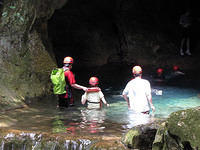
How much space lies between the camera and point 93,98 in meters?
8.19

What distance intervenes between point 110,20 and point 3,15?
989 centimetres

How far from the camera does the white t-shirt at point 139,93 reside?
7.14m

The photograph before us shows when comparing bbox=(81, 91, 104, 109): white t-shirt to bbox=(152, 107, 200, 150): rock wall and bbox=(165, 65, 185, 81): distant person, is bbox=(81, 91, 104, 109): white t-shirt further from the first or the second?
bbox=(165, 65, 185, 81): distant person

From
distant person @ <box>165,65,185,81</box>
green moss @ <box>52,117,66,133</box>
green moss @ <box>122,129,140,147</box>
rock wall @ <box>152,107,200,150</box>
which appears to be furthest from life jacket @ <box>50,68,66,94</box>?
distant person @ <box>165,65,185,81</box>

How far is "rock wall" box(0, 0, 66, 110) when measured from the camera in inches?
365

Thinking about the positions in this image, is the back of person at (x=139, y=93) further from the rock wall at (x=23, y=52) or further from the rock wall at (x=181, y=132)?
the rock wall at (x=23, y=52)

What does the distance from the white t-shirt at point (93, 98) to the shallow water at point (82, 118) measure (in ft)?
0.65

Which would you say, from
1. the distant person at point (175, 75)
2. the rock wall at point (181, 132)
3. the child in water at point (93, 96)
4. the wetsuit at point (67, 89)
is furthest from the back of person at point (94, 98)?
the distant person at point (175, 75)

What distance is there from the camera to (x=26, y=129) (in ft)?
20.5

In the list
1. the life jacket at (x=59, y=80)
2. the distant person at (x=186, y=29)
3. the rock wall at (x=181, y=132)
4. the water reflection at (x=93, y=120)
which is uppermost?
the distant person at (x=186, y=29)

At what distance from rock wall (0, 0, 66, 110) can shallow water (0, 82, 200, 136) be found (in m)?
0.73

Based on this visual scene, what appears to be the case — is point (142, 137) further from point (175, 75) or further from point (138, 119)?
point (175, 75)

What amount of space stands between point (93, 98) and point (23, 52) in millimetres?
2987

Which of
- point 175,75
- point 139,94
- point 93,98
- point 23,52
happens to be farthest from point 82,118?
point 175,75
